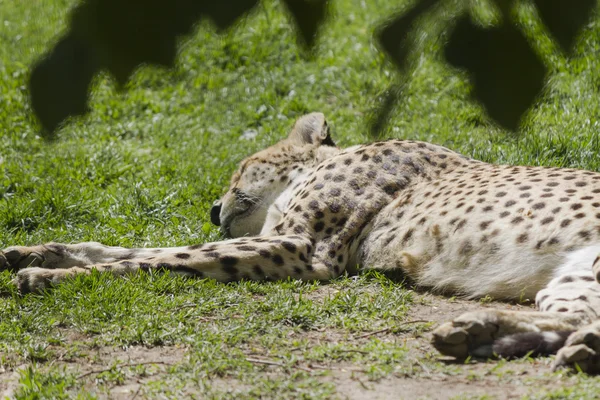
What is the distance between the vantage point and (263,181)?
550cm

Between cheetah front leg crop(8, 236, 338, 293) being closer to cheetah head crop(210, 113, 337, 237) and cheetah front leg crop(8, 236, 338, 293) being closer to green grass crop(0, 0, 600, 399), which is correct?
green grass crop(0, 0, 600, 399)

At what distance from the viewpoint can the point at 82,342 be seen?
11.7ft

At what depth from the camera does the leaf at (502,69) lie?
1718mm

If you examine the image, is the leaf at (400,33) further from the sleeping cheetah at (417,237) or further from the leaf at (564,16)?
the sleeping cheetah at (417,237)

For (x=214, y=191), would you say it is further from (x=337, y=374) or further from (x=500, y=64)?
(x=500, y=64)

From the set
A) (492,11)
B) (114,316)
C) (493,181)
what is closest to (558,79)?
(493,181)

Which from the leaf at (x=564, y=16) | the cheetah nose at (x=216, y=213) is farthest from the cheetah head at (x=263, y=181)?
the leaf at (x=564, y=16)

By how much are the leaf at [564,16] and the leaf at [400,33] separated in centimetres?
25

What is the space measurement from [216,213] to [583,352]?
3019mm

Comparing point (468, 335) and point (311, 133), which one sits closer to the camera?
point (468, 335)

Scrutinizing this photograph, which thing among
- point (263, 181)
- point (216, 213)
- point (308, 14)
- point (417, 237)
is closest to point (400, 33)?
point (308, 14)

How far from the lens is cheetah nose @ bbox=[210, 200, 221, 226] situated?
5586 millimetres

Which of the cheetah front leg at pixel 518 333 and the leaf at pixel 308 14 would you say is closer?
the leaf at pixel 308 14

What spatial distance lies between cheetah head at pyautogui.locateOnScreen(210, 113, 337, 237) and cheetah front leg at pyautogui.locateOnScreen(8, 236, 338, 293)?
29.1 inches
